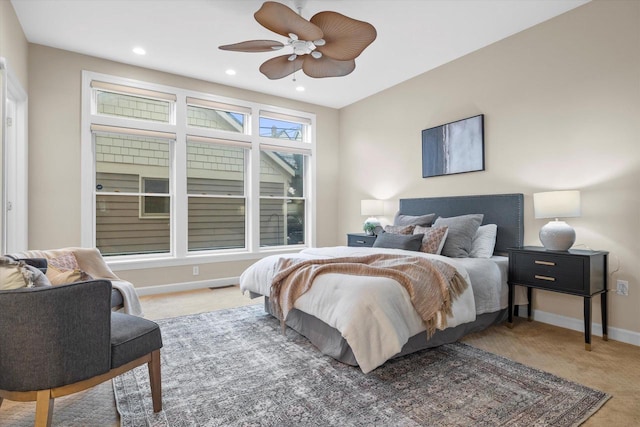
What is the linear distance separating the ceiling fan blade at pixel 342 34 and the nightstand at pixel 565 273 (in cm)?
225

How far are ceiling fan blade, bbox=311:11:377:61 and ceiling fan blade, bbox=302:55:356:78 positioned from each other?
159mm

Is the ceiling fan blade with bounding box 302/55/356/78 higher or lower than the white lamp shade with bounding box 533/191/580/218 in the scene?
higher

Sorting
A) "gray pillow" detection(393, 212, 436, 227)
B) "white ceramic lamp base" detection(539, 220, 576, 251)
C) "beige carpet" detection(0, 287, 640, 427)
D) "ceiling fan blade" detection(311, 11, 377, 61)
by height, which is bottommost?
"beige carpet" detection(0, 287, 640, 427)

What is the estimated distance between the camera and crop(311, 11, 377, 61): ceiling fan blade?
96.6 inches

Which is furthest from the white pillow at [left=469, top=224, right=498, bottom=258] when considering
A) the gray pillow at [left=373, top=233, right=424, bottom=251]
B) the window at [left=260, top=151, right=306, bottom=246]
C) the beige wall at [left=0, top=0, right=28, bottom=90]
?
the beige wall at [left=0, top=0, right=28, bottom=90]

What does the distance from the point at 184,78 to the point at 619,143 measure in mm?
4881

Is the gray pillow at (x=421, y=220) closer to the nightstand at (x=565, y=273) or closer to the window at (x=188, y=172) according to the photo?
the nightstand at (x=565, y=273)

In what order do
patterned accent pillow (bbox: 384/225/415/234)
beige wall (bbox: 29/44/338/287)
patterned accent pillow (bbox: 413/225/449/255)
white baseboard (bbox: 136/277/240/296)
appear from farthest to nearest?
white baseboard (bbox: 136/277/240/296)
patterned accent pillow (bbox: 384/225/415/234)
beige wall (bbox: 29/44/338/287)
patterned accent pillow (bbox: 413/225/449/255)

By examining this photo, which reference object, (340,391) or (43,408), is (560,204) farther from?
(43,408)

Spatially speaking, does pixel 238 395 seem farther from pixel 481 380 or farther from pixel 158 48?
pixel 158 48

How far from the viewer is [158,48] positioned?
3914mm

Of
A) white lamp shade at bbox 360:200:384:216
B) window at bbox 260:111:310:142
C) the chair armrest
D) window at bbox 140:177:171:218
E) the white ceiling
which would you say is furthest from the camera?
window at bbox 260:111:310:142

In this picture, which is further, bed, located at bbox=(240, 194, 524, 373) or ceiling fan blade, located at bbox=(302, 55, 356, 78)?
ceiling fan blade, located at bbox=(302, 55, 356, 78)

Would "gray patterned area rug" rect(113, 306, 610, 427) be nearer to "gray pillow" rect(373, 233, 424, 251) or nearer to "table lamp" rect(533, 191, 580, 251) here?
"gray pillow" rect(373, 233, 424, 251)
